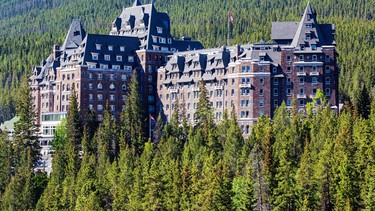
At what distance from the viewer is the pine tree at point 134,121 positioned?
140 m

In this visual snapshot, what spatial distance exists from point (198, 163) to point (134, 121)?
32.7m

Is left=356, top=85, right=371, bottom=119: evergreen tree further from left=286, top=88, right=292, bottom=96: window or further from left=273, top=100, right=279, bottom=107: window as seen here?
left=273, top=100, right=279, bottom=107: window

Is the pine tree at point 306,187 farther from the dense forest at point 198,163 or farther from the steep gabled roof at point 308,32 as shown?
the steep gabled roof at point 308,32

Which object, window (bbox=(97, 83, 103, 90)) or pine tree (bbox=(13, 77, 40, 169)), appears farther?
window (bbox=(97, 83, 103, 90))

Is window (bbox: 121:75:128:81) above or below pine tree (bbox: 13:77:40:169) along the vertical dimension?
above

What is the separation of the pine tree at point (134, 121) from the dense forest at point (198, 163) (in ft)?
0.66

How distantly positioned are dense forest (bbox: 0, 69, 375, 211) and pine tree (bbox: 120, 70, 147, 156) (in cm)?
20

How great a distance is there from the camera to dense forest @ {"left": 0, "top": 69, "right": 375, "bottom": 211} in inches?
4094

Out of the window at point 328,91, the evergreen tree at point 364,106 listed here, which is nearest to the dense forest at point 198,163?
the evergreen tree at point 364,106

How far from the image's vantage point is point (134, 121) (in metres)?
147

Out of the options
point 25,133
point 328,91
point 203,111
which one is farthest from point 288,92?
point 25,133

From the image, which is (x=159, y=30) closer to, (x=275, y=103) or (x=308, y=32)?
(x=275, y=103)

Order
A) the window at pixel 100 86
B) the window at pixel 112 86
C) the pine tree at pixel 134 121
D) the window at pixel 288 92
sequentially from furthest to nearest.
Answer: the window at pixel 112 86, the window at pixel 100 86, the window at pixel 288 92, the pine tree at pixel 134 121

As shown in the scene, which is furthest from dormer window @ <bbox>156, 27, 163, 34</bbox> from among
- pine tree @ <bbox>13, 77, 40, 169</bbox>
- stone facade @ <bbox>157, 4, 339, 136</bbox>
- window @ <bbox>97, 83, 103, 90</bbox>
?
pine tree @ <bbox>13, 77, 40, 169</bbox>
